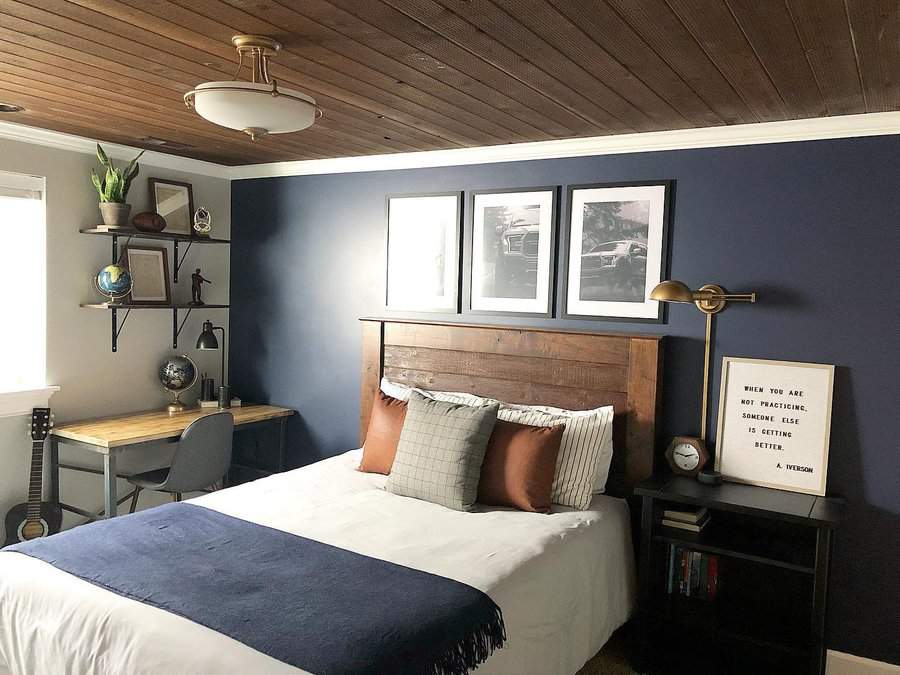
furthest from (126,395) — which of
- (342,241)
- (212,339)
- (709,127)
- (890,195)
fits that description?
(890,195)

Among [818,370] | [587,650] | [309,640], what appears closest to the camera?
[309,640]

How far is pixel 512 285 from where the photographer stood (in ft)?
12.3

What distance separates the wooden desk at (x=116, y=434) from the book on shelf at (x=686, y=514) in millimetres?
2372

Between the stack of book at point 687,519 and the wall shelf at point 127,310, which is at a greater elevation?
the wall shelf at point 127,310

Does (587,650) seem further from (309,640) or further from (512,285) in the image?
(512,285)

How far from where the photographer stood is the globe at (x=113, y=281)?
153 inches

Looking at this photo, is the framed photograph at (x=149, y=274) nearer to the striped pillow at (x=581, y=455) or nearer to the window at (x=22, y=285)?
the window at (x=22, y=285)

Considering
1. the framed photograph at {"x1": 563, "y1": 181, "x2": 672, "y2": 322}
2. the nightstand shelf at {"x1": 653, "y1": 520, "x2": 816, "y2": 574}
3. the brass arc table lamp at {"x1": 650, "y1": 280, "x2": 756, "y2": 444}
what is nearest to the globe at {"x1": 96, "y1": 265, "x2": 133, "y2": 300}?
the framed photograph at {"x1": 563, "y1": 181, "x2": 672, "y2": 322}

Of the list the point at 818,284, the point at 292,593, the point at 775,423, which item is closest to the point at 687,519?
the point at 775,423

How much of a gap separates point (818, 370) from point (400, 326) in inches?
82.0

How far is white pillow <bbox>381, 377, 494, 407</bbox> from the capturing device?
362cm

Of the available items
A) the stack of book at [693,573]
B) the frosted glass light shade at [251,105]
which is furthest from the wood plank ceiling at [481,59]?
the stack of book at [693,573]

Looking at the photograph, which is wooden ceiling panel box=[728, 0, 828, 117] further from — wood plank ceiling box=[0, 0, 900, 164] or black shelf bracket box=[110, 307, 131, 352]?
black shelf bracket box=[110, 307, 131, 352]

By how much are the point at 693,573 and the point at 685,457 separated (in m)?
0.49
